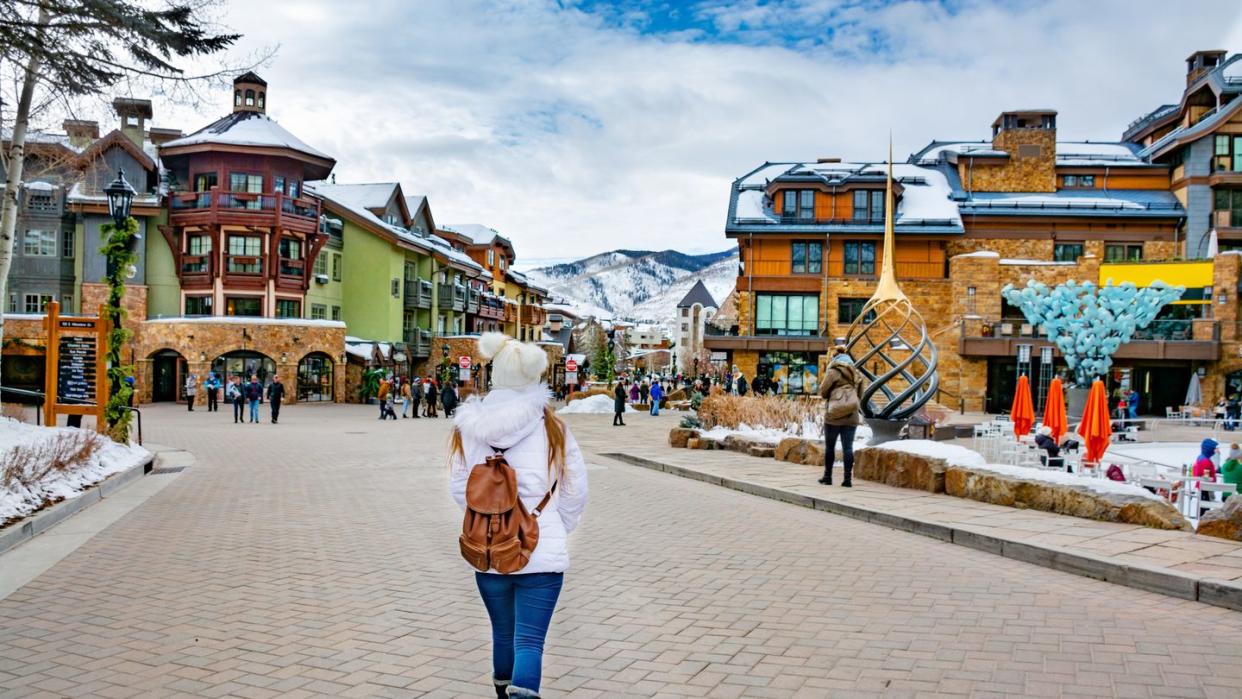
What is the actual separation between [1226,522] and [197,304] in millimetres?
44429

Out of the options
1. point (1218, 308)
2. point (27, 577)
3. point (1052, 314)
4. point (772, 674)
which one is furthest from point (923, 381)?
point (1218, 308)

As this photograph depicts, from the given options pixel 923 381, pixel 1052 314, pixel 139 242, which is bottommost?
pixel 923 381

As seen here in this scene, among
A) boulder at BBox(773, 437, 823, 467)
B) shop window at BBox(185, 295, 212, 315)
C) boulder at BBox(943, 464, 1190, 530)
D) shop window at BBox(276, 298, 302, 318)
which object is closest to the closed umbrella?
boulder at BBox(773, 437, 823, 467)

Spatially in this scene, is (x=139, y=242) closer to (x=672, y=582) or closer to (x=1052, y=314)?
(x=1052, y=314)

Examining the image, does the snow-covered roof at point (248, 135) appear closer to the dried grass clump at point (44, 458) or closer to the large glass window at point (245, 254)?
the large glass window at point (245, 254)

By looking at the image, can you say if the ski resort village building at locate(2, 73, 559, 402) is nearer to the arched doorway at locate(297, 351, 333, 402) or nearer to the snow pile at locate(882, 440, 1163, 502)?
the arched doorway at locate(297, 351, 333, 402)

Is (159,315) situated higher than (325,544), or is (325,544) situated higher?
(159,315)

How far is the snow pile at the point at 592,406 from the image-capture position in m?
39.5

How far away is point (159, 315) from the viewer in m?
44.7

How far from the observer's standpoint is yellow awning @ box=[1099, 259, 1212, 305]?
131 feet

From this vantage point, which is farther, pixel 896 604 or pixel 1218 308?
pixel 1218 308

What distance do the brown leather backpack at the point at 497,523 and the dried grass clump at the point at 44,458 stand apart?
8397mm

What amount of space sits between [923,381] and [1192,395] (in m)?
25.8

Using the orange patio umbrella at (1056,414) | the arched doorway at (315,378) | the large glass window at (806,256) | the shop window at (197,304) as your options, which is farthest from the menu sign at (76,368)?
the large glass window at (806,256)
